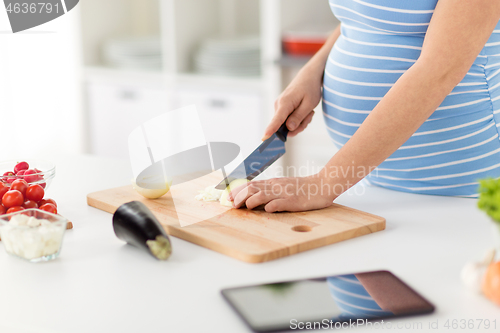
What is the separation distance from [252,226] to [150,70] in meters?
2.12

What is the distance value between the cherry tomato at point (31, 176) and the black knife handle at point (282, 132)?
48 centimetres

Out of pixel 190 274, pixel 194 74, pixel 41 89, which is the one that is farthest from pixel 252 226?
pixel 41 89

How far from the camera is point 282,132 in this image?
123cm

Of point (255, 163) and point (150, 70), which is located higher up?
point (150, 70)

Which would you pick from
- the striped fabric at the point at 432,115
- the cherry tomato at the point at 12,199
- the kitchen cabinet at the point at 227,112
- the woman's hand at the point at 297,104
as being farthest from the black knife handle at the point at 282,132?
the kitchen cabinet at the point at 227,112

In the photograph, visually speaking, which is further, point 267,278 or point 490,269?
point 267,278

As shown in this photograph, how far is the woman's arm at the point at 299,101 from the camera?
3.98ft

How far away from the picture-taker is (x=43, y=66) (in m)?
2.97

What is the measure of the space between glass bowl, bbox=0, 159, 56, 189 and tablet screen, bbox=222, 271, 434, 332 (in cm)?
51

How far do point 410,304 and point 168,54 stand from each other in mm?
2320

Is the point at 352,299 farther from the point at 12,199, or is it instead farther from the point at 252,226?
the point at 12,199

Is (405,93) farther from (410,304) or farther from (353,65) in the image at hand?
(410,304)

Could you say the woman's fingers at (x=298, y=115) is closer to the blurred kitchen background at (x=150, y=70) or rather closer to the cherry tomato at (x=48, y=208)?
the cherry tomato at (x=48, y=208)

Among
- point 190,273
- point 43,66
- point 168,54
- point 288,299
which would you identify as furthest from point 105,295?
point 43,66
